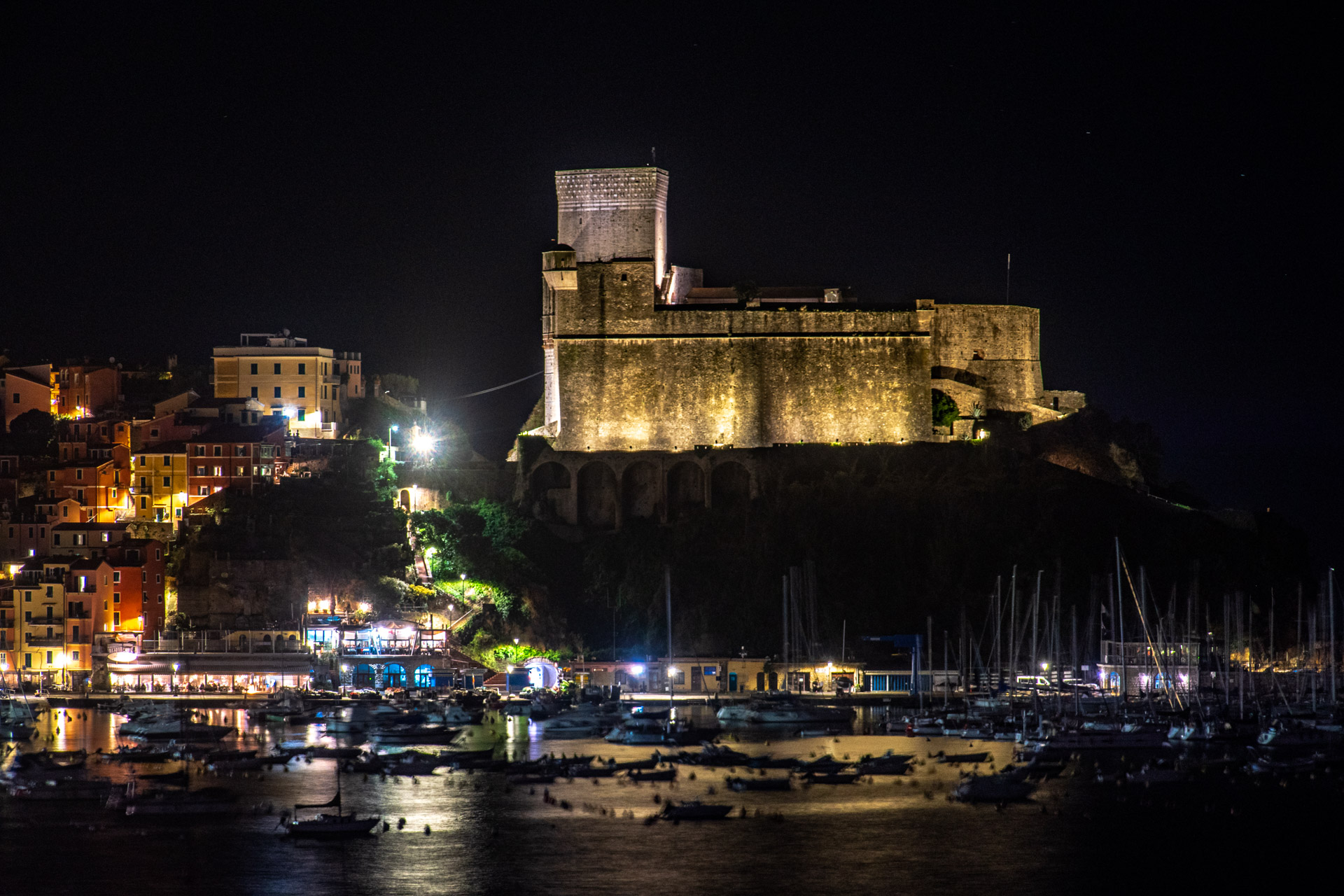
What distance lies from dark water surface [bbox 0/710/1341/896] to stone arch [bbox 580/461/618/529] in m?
16.9

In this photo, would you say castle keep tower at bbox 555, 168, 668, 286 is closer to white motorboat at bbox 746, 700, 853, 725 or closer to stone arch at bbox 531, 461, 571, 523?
stone arch at bbox 531, 461, 571, 523

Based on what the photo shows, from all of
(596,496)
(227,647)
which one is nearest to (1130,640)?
(596,496)

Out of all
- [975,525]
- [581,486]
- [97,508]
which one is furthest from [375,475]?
[975,525]

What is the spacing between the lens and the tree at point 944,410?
69.4 m

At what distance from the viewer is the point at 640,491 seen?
67.6m

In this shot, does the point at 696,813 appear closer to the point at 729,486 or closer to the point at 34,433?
the point at 729,486

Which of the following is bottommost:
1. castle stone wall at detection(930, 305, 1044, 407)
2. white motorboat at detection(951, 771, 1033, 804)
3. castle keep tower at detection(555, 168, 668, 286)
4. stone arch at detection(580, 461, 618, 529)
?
white motorboat at detection(951, 771, 1033, 804)

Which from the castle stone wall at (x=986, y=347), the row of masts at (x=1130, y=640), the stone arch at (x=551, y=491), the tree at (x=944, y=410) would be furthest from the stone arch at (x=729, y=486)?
the castle stone wall at (x=986, y=347)

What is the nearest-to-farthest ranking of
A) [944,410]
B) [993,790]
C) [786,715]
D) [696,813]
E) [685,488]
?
[696,813], [993,790], [786,715], [685,488], [944,410]

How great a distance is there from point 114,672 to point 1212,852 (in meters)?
36.7

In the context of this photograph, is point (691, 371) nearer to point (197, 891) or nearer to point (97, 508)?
point (97, 508)

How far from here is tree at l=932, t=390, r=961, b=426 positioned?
69375mm

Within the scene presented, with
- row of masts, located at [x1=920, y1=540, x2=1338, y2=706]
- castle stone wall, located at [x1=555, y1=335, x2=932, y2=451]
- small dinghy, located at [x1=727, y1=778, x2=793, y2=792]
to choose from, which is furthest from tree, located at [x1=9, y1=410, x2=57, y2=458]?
small dinghy, located at [x1=727, y1=778, x2=793, y2=792]

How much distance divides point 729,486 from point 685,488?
4.72 ft
